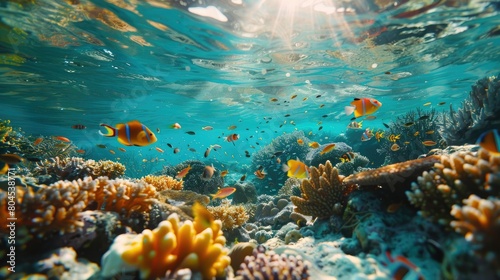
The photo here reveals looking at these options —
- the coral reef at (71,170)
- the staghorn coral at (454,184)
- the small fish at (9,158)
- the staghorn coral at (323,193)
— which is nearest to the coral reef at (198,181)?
the coral reef at (71,170)

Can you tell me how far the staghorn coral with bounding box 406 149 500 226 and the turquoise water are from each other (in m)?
6.35

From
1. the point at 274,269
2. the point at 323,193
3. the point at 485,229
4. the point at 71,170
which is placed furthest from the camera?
the point at 71,170

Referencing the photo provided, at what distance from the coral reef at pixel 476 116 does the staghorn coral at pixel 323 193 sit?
5.74 m

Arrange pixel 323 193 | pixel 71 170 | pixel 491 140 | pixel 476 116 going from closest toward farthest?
1. pixel 491 140
2. pixel 323 193
3. pixel 71 170
4. pixel 476 116

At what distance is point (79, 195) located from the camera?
350 cm

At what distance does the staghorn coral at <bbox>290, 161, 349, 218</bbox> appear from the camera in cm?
479

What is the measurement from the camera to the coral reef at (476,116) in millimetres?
7133

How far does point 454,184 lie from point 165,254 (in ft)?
11.8

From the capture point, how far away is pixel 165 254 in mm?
2682

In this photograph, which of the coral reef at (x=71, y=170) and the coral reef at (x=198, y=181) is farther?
the coral reef at (x=198, y=181)

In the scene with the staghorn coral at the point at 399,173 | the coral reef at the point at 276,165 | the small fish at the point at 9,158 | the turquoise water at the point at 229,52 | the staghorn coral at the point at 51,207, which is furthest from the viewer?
the coral reef at the point at 276,165

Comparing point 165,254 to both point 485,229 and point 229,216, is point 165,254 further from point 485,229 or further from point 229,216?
point 229,216

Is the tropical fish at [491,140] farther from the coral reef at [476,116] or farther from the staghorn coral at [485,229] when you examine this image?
the coral reef at [476,116]

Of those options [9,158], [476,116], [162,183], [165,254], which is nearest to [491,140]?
[165,254]
